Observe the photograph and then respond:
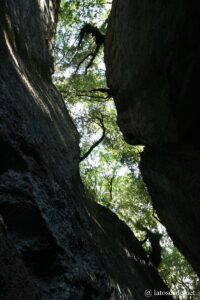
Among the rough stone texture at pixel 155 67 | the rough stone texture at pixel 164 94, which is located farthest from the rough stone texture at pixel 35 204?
the rough stone texture at pixel 164 94

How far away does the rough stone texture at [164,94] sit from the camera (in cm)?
973

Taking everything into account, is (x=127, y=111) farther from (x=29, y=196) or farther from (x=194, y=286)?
(x=194, y=286)

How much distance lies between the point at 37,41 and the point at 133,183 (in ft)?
58.3

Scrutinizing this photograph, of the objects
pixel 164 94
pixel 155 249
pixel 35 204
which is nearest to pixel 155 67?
pixel 164 94

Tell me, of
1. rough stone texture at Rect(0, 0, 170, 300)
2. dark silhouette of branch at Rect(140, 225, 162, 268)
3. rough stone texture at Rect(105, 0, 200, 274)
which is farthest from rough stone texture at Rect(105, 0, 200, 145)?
dark silhouette of branch at Rect(140, 225, 162, 268)

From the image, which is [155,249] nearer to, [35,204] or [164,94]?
[164,94]

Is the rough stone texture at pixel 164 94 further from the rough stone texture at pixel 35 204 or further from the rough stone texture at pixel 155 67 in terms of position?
the rough stone texture at pixel 35 204

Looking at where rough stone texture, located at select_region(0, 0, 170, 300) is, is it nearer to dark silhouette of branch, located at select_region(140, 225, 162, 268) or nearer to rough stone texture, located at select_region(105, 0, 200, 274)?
rough stone texture, located at select_region(105, 0, 200, 274)

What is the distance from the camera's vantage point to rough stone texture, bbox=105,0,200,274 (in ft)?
31.9

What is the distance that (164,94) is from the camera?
35.6 ft

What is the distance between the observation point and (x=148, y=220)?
24062 millimetres

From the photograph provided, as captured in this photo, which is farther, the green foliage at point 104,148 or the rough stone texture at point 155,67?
the green foliage at point 104,148

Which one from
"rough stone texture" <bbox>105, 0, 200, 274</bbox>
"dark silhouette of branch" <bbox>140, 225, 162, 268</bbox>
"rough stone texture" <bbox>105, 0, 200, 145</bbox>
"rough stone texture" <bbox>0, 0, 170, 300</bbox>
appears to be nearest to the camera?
"rough stone texture" <bbox>0, 0, 170, 300</bbox>

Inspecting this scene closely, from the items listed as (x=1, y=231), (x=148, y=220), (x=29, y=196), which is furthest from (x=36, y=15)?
(x=148, y=220)
